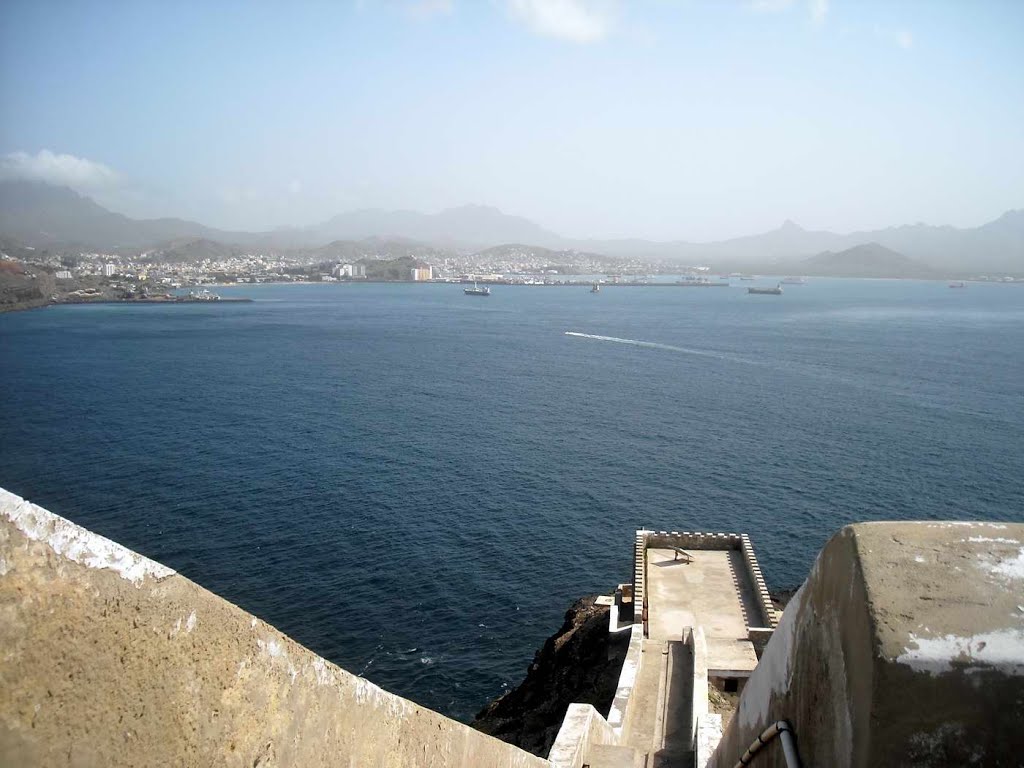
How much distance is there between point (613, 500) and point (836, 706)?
28.6 metres

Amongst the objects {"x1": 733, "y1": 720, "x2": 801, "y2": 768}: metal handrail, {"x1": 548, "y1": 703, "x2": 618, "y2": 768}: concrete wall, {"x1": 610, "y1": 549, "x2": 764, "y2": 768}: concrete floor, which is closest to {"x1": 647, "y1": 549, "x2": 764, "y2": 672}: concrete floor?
{"x1": 610, "y1": 549, "x2": 764, "y2": 768}: concrete floor

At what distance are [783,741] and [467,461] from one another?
32791mm

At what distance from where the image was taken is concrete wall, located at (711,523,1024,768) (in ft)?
7.32

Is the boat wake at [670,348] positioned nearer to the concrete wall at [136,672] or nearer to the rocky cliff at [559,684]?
the rocky cliff at [559,684]

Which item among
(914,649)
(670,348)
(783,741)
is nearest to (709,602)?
(783,741)

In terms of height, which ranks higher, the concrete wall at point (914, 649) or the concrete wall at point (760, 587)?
the concrete wall at point (914, 649)

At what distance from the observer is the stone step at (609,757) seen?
22.5 feet

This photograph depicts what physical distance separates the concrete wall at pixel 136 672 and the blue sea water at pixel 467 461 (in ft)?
58.0

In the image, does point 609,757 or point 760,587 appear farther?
point 760,587

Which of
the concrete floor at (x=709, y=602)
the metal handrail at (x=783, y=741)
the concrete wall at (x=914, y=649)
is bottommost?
the concrete floor at (x=709, y=602)

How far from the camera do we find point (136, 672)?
2.15 meters

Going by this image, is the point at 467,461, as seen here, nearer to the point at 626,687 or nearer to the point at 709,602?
the point at 709,602

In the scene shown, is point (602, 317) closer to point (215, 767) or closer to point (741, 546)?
point (741, 546)

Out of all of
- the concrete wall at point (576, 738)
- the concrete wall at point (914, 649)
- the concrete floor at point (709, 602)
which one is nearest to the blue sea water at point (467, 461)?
the concrete floor at point (709, 602)
